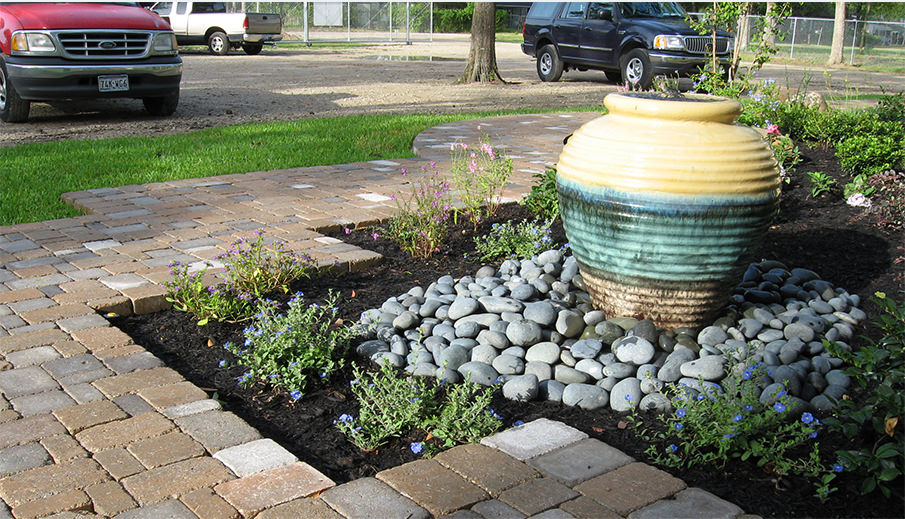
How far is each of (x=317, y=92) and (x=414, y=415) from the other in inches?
482

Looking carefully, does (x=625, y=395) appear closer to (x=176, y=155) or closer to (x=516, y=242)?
(x=516, y=242)

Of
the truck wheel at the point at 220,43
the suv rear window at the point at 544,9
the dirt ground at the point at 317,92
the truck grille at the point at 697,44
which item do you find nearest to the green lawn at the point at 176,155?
the dirt ground at the point at 317,92

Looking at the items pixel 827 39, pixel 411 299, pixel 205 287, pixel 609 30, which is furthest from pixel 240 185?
pixel 827 39

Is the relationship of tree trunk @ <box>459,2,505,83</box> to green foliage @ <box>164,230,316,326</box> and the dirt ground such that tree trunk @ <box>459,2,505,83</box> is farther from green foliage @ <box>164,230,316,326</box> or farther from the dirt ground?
green foliage @ <box>164,230,316,326</box>

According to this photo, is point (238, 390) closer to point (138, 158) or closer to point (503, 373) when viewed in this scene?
point (503, 373)

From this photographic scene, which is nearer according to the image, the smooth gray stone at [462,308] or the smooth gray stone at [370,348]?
the smooth gray stone at [370,348]

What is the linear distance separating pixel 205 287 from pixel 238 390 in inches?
41.5

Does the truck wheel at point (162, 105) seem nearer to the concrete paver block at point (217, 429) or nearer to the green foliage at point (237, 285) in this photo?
the green foliage at point (237, 285)

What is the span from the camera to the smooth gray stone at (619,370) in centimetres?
338

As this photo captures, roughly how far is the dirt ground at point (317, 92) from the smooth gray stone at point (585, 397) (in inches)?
244

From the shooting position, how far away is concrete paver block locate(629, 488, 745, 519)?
2.35m

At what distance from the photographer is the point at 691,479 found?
8.69 feet

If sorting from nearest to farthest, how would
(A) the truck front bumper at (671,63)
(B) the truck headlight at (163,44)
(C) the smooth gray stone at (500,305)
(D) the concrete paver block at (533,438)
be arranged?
(D) the concrete paver block at (533,438)
(C) the smooth gray stone at (500,305)
(B) the truck headlight at (163,44)
(A) the truck front bumper at (671,63)

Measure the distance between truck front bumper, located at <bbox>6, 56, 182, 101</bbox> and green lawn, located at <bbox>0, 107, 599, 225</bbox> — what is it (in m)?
1.34
